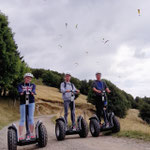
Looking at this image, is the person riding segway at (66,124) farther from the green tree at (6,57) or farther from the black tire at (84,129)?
the green tree at (6,57)

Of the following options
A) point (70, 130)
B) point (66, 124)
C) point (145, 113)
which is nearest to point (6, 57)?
point (66, 124)

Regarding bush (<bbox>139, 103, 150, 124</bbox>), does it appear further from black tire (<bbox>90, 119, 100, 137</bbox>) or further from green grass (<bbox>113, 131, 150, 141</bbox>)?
black tire (<bbox>90, 119, 100, 137</bbox>)

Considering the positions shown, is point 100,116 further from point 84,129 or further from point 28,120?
point 28,120

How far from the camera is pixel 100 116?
8.21 meters

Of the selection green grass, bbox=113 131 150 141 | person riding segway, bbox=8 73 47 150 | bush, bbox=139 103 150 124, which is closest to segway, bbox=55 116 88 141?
person riding segway, bbox=8 73 47 150

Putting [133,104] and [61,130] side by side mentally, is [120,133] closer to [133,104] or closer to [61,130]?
[61,130]

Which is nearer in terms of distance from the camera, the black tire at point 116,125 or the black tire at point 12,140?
the black tire at point 12,140

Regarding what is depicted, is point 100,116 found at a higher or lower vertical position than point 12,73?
lower

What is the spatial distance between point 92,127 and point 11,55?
19.1 meters

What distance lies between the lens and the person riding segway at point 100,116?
25.3ft

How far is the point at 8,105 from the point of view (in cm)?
2922

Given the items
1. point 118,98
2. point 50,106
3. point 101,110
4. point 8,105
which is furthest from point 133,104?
point 101,110

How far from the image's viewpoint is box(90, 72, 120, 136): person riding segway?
7702 millimetres

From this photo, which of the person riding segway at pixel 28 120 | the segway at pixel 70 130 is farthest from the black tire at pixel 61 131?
the person riding segway at pixel 28 120
